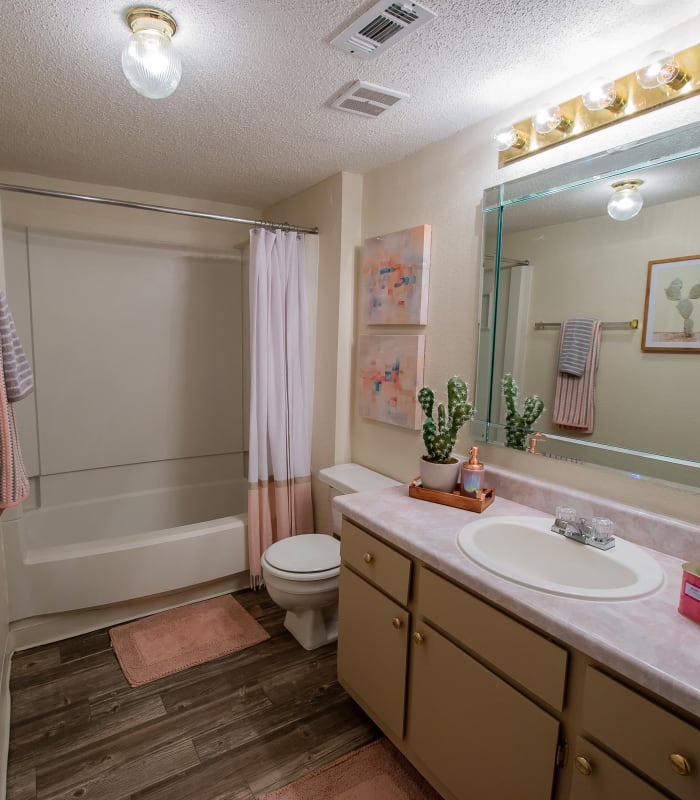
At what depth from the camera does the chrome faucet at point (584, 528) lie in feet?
4.42

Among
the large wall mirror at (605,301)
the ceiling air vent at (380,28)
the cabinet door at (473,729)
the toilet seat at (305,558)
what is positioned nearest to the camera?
the cabinet door at (473,729)

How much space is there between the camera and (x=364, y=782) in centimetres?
159

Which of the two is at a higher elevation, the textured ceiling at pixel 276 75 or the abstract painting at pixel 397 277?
the textured ceiling at pixel 276 75

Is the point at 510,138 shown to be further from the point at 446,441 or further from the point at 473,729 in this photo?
the point at 473,729

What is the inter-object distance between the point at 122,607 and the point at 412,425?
1.73 metres

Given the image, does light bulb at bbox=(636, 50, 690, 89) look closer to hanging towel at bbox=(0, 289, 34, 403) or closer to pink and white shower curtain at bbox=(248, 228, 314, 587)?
pink and white shower curtain at bbox=(248, 228, 314, 587)

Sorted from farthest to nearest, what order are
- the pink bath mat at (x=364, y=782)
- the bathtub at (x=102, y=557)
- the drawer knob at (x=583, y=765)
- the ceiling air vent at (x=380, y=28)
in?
the bathtub at (x=102, y=557), the pink bath mat at (x=364, y=782), the ceiling air vent at (x=380, y=28), the drawer knob at (x=583, y=765)

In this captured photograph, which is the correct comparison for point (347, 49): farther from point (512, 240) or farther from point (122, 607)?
point (122, 607)

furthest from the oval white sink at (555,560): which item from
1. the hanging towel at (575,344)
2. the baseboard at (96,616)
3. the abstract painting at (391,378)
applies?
the baseboard at (96,616)

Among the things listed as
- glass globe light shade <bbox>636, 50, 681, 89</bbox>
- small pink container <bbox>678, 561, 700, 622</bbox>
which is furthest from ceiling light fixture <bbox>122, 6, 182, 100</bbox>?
small pink container <bbox>678, 561, 700, 622</bbox>

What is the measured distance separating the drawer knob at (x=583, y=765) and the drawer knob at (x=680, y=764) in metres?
0.18

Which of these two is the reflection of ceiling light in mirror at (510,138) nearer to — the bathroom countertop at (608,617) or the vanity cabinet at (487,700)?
the bathroom countertop at (608,617)

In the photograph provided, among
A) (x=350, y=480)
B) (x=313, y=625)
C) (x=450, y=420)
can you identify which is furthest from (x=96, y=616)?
(x=450, y=420)

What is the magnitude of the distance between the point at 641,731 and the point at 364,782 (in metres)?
1.06
